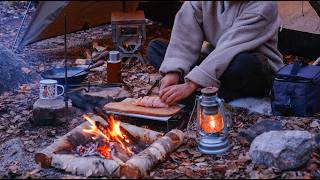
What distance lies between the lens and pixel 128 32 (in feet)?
20.4

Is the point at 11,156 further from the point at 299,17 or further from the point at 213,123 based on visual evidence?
the point at 299,17

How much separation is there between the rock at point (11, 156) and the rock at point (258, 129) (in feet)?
5.21

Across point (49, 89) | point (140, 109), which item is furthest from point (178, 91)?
point (49, 89)

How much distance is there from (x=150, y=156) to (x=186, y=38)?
1364 millimetres

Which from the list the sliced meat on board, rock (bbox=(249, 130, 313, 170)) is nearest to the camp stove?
the sliced meat on board

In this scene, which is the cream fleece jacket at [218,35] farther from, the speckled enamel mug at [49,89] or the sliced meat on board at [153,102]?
the speckled enamel mug at [49,89]

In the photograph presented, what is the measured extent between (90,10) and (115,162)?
2.97 metres

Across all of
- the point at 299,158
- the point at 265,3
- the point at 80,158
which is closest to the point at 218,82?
the point at 265,3

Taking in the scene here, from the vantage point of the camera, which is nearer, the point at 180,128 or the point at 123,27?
the point at 180,128

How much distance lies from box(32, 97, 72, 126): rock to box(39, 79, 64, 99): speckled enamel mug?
42 millimetres

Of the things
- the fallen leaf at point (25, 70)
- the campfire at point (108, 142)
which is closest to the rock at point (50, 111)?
the campfire at point (108, 142)

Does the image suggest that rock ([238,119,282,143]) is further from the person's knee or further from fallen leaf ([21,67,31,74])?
fallen leaf ([21,67,31,74])

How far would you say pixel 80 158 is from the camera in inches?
132

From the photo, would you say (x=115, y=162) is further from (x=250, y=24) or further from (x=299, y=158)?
(x=250, y=24)
